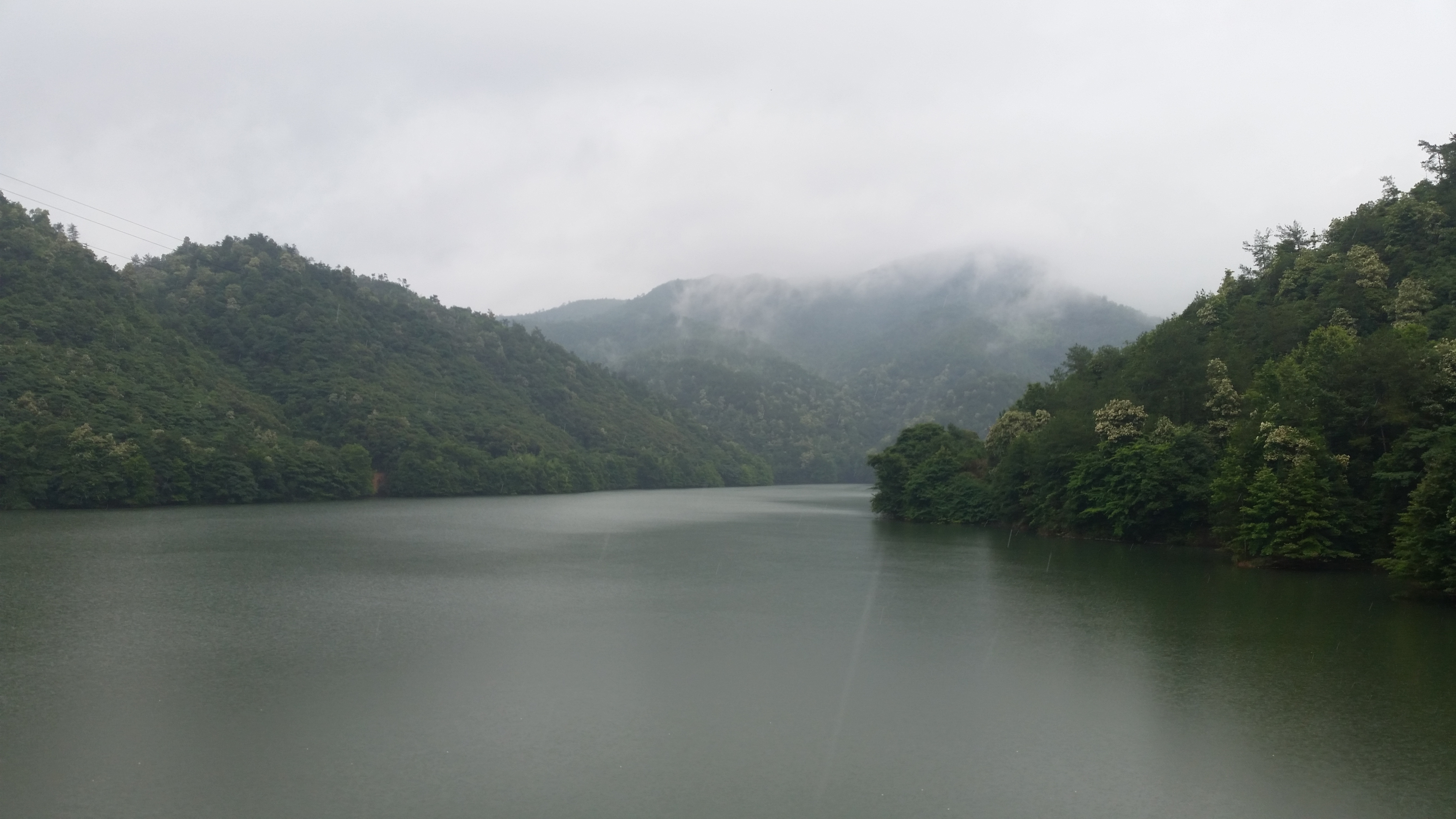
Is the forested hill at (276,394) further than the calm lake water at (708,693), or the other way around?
the forested hill at (276,394)

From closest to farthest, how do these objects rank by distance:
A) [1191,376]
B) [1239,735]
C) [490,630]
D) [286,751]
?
[286,751], [1239,735], [490,630], [1191,376]

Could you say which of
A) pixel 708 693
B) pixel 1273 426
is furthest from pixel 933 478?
pixel 708 693

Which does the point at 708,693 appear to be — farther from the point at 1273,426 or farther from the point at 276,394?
the point at 276,394

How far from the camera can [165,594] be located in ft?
89.4

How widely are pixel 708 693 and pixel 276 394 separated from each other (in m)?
101

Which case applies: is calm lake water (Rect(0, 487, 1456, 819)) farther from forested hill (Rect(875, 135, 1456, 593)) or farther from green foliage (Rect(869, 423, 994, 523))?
green foliage (Rect(869, 423, 994, 523))

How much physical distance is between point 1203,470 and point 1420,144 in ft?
98.2

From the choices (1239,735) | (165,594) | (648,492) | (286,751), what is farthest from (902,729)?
(648,492)

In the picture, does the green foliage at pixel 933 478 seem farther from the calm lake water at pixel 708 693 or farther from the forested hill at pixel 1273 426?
the calm lake water at pixel 708 693

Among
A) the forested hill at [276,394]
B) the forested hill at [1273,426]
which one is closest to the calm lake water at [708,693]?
the forested hill at [1273,426]

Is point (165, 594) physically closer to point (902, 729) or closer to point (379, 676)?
point (379, 676)

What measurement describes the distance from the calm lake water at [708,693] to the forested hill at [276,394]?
41.5 metres

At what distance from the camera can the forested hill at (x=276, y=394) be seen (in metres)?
71.3

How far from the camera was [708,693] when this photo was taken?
56.2 feet
